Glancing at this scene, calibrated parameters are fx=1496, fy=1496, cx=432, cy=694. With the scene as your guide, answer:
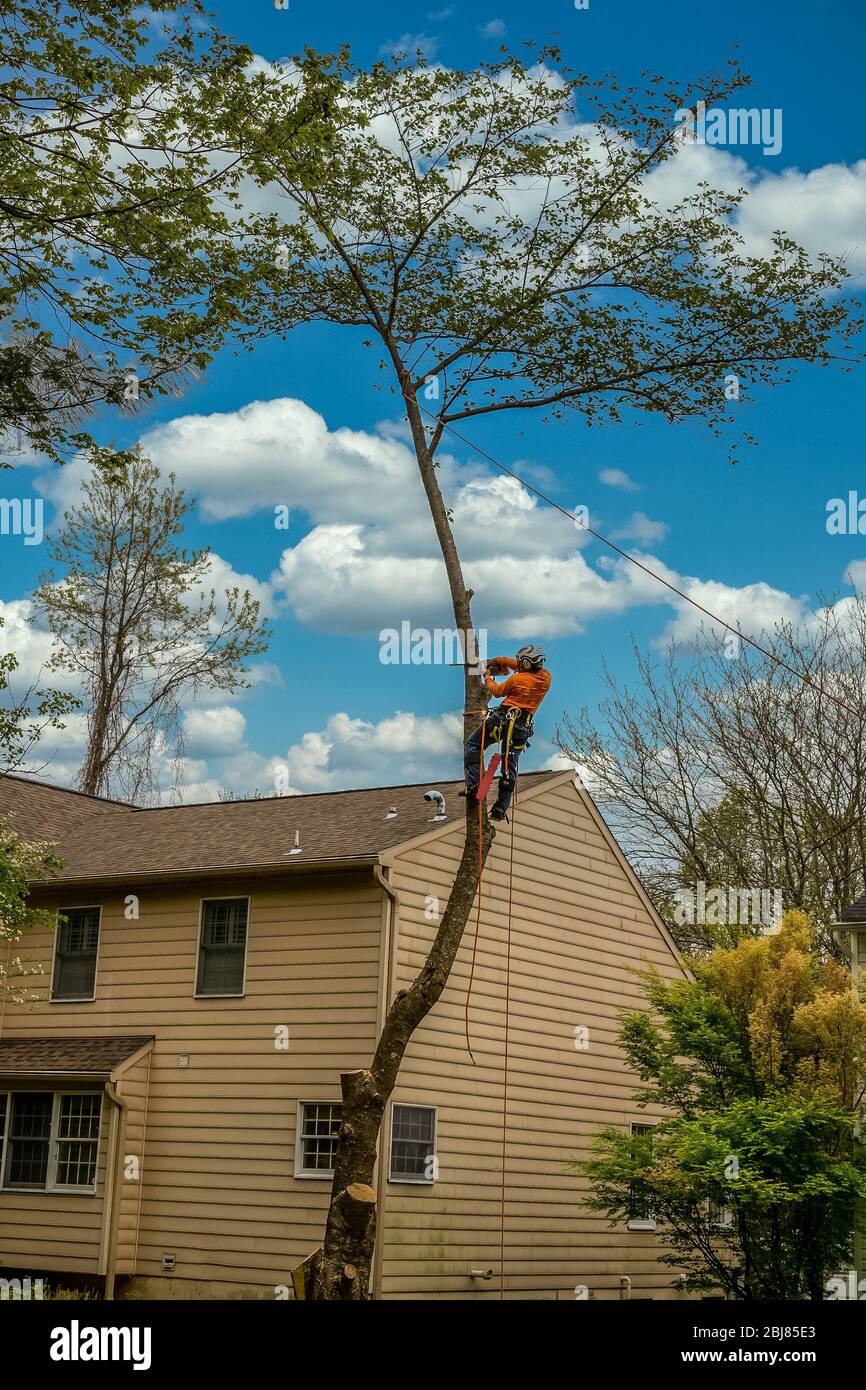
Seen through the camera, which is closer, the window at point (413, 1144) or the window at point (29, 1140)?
the window at point (413, 1144)

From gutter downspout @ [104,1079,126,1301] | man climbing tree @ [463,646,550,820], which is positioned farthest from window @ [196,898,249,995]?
man climbing tree @ [463,646,550,820]

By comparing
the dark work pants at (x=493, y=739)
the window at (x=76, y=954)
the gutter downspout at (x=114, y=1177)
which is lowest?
the gutter downspout at (x=114, y=1177)

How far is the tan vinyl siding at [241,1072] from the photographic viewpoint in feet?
64.1

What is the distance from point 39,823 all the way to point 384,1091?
12.6m

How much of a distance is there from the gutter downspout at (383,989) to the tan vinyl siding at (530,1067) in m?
0.13

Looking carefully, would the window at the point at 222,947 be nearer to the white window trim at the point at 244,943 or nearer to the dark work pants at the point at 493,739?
the white window trim at the point at 244,943

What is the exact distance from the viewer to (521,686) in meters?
16.6

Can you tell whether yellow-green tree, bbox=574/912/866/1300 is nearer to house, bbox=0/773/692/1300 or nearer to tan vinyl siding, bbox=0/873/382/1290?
house, bbox=0/773/692/1300

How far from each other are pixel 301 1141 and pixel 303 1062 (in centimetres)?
101

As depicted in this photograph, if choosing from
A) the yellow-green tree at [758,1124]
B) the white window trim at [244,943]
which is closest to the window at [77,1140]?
the white window trim at [244,943]

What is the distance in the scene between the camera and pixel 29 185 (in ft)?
45.9
